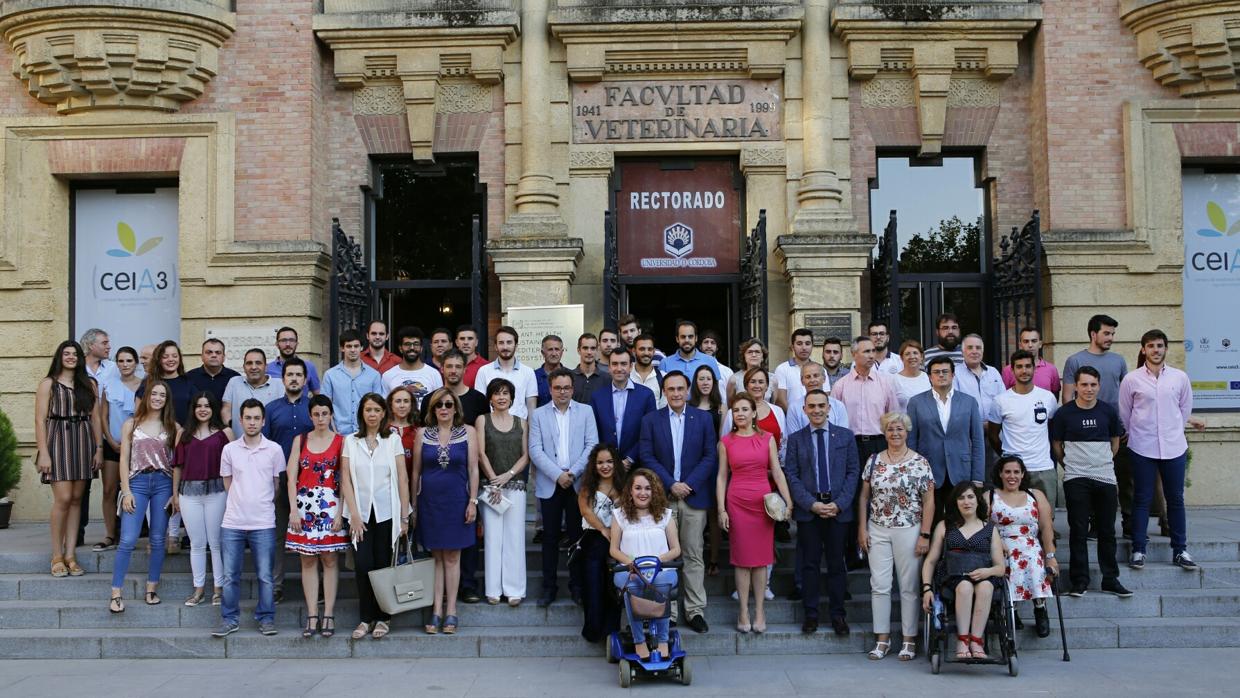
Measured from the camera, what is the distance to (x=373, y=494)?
8203 mm

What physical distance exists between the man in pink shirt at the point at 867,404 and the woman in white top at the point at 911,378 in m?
0.09

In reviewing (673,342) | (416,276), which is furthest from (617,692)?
(416,276)

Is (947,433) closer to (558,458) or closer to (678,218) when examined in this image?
(558,458)

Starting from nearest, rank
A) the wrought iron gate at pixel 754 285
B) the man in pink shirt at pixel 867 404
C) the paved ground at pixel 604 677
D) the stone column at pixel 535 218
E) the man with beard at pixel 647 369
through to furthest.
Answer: the paved ground at pixel 604 677 < the man in pink shirt at pixel 867 404 < the man with beard at pixel 647 369 < the wrought iron gate at pixel 754 285 < the stone column at pixel 535 218

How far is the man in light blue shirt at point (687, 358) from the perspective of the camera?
31.6ft

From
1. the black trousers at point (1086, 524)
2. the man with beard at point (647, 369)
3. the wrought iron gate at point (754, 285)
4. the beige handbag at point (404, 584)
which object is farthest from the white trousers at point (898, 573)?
the wrought iron gate at point (754, 285)

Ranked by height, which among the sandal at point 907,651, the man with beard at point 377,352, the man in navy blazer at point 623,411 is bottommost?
the sandal at point 907,651

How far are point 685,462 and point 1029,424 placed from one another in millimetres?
2861

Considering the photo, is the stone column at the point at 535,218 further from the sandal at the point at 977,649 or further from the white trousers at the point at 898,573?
the sandal at the point at 977,649

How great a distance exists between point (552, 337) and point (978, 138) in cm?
688

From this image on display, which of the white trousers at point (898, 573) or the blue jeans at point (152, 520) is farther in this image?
the blue jeans at point (152, 520)

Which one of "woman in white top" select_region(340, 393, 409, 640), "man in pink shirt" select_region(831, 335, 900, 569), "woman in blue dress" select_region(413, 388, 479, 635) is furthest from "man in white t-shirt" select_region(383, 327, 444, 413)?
"man in pink shirt" select_region(831, 335, 900, 569)

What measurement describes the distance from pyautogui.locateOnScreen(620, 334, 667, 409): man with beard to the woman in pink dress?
3.53 feet

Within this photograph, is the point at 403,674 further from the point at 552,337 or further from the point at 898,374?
the point at 898,374
